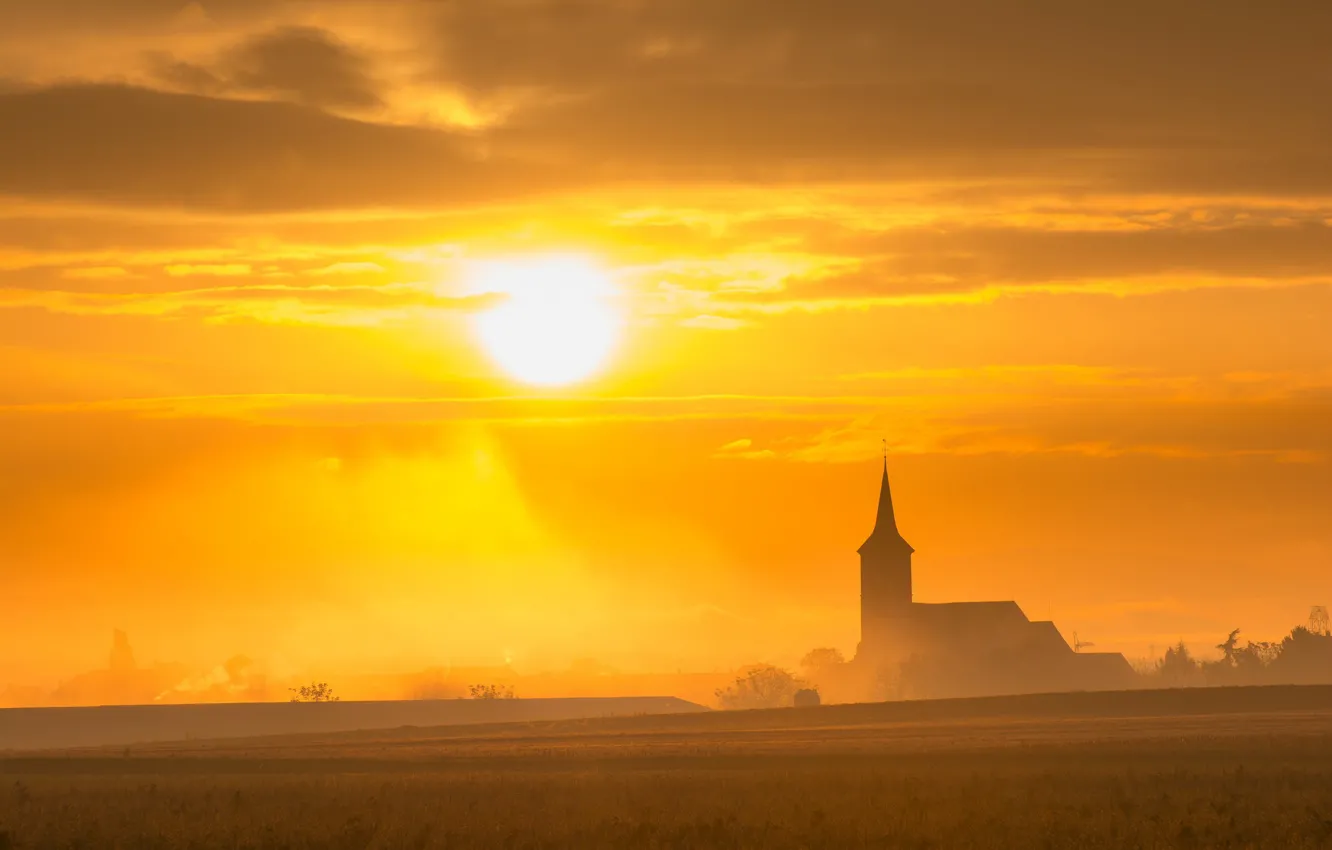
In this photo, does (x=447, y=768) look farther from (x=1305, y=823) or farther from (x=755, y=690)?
(x=755, y=690)

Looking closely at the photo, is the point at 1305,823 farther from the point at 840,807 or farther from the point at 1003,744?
the point at 1003,744

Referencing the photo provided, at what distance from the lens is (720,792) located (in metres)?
49.9

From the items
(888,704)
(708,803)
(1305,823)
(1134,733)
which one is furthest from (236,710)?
(1305,823)

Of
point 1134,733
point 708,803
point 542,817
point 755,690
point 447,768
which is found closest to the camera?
point 542,817

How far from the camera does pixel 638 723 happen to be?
132 meters

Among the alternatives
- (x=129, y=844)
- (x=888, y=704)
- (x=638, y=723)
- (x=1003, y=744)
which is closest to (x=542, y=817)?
(x=129, y=844)

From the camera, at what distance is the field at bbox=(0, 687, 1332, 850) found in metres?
37.3

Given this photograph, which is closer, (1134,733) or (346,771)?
(346,771)

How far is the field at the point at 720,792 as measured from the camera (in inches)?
1470

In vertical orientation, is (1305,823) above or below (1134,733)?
below

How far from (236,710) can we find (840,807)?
121m

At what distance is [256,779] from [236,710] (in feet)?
312

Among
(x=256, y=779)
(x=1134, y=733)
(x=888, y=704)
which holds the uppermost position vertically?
(x=888, y=704)

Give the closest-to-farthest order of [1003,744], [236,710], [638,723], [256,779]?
[256,779] < [1003,744] < [638,723] < [236,710]
